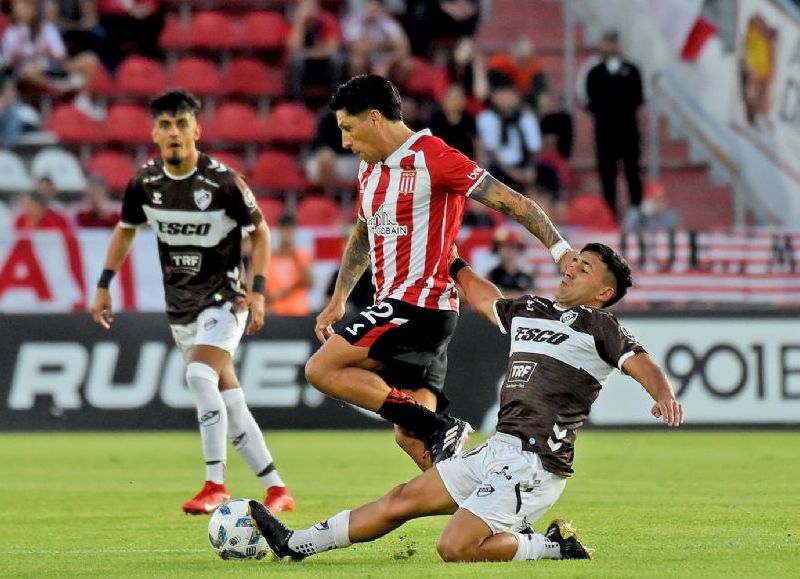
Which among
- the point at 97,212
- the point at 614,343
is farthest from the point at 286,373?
the point at 614,343

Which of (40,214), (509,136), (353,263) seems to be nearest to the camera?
(353,263)

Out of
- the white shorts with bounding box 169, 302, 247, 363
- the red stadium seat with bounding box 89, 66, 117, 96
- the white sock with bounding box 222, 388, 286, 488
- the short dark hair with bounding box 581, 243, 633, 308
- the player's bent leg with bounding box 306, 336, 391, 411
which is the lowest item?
the white sock with bounding box 222, 388, 286, 488

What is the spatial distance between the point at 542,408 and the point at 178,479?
5385 mm

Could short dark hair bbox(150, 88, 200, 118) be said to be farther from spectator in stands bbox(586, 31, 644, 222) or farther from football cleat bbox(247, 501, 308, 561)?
spectator in stands bbox(586, 31, 644, 222)

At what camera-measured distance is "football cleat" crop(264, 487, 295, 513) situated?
31.0 feet

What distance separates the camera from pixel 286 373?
622 inches

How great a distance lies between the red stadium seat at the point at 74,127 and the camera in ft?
66.8

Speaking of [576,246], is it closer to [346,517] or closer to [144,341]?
[144,341]

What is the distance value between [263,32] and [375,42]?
5.79 feet

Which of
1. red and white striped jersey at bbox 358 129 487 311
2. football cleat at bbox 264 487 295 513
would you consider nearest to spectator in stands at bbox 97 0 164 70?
football cleat at bbox 264 487 295 513

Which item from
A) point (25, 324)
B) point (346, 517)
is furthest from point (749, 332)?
point (346, 517)

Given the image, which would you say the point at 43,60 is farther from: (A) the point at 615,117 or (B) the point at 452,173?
(B) the point at 452,173

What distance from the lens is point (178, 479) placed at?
11.7 metres

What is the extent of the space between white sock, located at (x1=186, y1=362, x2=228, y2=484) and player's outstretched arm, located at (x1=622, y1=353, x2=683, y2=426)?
3719mm
